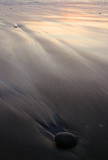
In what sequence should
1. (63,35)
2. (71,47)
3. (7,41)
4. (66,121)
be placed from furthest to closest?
(63,35), (7,41), (71,47), (66,121)

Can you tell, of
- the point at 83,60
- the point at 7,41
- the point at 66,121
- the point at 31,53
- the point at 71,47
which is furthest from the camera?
the point at 7,41

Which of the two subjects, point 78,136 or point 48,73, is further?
point 48,73

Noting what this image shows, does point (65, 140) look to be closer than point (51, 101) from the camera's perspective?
Yes

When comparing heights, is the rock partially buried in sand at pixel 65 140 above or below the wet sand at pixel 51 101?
above

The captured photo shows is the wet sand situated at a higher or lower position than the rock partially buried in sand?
lower

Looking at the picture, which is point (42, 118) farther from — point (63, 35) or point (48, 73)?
point (63, 35)

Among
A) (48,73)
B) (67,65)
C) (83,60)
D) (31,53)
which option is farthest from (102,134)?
(31,53)

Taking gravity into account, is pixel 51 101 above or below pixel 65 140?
below
